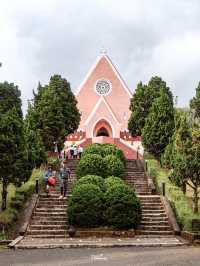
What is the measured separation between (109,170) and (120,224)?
7.31 m

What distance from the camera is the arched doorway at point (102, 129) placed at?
5250 cm

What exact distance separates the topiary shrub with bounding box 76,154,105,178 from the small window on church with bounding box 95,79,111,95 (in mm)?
28581

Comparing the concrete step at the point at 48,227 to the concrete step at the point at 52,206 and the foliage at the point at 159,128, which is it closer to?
the concrete step at the point at 52,206

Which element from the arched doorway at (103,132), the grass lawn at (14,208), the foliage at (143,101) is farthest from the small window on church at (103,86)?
the grass lawn at (14,208)

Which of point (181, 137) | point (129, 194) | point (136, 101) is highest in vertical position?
point (136, 101)

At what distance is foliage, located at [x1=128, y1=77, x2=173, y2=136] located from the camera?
43219 mm

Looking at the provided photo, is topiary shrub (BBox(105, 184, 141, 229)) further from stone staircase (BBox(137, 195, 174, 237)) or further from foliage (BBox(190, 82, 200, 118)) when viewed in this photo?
foliage (BBox(190, 82, 200, 118))

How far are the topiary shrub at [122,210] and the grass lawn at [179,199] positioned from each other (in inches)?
68.1

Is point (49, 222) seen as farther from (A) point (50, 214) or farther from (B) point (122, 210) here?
(B) point (122, 210)

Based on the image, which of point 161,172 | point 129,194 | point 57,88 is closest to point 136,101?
point 57,88

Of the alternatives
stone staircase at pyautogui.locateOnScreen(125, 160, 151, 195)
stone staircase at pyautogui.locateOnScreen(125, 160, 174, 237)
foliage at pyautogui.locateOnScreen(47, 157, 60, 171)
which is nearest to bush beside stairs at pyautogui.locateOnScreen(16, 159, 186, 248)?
stone staircase at pyautogui.locateOnScreen(125, 160, 174, 237)

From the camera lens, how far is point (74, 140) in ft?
168

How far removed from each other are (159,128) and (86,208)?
1502 centimetres

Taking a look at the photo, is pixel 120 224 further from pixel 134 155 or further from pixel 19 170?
pixel 134 155
